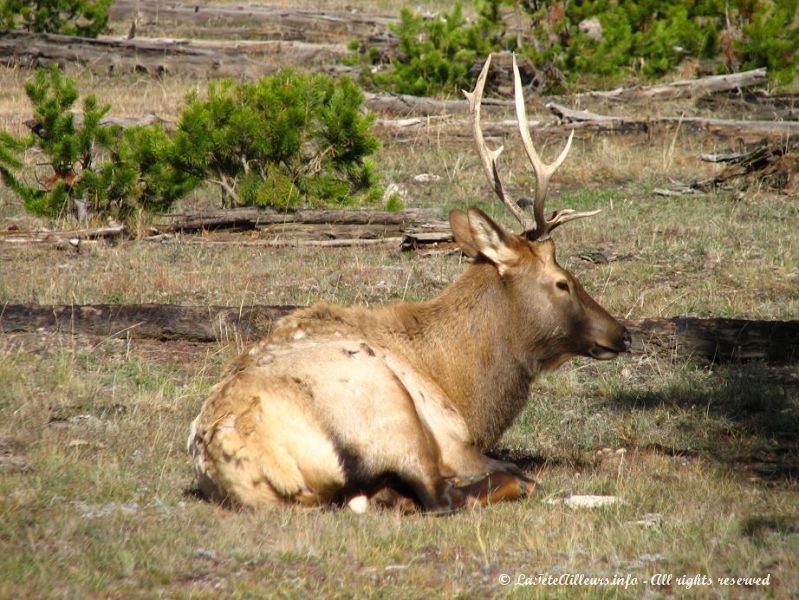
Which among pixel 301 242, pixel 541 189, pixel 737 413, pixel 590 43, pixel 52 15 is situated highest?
pixel 541 189

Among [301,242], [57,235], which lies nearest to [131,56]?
[57,235]

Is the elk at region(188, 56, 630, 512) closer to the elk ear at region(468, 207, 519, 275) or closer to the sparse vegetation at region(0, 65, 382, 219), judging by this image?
the elk ear at region(468, 207, 519, 275)

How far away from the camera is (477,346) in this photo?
275 inches

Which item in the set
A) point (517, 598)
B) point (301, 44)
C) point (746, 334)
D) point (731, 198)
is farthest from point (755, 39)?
point (517, 598)

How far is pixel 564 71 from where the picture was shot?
69.5 ft

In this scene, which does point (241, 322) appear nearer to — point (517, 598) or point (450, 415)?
point (450, 415)

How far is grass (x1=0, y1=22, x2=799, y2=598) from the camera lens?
511 cm

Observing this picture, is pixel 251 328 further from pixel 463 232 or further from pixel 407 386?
pixel 407 386

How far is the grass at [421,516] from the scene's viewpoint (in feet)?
16.8

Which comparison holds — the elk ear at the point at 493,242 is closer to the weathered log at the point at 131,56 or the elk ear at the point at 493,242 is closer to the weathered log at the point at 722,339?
the weathered log at the point at 722,339

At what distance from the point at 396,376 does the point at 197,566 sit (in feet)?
5.77

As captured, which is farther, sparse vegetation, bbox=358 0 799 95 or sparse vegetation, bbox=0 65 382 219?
sparse vegetation, bbox=358 0 799 95

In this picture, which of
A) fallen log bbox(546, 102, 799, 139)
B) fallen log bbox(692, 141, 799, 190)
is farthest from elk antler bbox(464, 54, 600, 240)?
fallen log bbox(546, 102, 799, 139)

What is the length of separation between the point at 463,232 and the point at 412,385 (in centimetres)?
120
